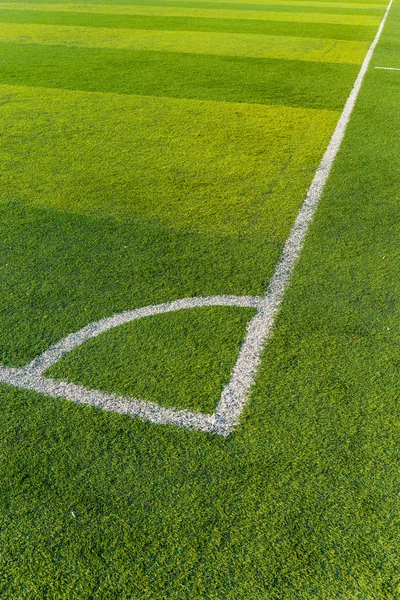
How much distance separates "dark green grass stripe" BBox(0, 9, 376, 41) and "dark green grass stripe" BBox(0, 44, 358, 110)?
409cm

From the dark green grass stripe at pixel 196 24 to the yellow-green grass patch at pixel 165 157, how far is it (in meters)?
8.06

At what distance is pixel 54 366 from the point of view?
328 centimetres

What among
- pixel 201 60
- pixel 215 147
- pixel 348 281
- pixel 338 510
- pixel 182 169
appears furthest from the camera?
pixel 201 60

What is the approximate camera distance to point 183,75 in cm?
1015

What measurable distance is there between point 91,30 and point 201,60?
520cm

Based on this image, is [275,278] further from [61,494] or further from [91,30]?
[91,30]

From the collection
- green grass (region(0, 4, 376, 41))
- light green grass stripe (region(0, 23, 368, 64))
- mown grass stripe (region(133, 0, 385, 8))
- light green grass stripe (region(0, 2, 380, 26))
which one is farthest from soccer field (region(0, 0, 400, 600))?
mown grass stripe (region(133, 0, 385, 8))

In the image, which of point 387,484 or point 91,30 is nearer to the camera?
point 387,484

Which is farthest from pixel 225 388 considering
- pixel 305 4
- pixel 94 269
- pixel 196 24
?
pixel 305 4

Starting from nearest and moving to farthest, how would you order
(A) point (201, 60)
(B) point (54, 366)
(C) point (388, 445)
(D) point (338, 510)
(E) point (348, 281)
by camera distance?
(D) point (338, 510) < (C) point (388, 445) < (B) point (54, 366) < (E) point (348, 281) < (A) point (201, 60)

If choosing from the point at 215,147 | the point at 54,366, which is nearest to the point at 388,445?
the point at 54,366

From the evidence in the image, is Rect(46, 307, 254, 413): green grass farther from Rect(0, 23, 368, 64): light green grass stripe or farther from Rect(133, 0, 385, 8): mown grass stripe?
Rect(133, 0, 385, 8): mown grass stripe

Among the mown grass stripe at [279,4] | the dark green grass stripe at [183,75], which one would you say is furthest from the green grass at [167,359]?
the mown grass stripe at [279,4]

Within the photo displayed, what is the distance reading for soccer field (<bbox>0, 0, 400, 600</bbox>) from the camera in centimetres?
234
